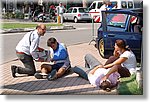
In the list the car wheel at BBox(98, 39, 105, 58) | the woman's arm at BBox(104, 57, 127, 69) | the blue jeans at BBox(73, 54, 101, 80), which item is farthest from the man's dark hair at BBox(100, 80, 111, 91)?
the car wheel at BBox(98, 39, 105, 58)

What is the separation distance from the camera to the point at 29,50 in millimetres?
7578

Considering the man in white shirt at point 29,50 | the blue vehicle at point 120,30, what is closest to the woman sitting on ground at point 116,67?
the blue vehicle at point 120,30

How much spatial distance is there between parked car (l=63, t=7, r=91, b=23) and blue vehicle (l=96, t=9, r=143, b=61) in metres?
0.36

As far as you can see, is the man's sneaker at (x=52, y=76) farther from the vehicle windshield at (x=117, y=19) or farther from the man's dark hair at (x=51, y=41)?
the vehicle windshield at (x=117, y=19)

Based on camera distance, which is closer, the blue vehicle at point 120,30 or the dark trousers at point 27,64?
the blue vehicle at point 120,30

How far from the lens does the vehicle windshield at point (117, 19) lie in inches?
292

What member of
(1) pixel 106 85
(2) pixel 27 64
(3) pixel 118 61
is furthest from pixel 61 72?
(3) pixel 118 61

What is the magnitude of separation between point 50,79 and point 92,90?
0.79 m

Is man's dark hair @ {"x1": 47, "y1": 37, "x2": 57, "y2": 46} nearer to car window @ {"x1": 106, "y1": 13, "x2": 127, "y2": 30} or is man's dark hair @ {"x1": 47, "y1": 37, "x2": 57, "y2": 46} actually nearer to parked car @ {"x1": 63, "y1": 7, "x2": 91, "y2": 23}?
parked car @ {"x1": 63, "y1": 7, "x2": 91, "y2": 23}

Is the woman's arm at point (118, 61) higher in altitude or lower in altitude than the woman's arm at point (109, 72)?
higher

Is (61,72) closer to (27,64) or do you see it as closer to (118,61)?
(27,64)

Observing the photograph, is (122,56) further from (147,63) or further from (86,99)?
(86,99)

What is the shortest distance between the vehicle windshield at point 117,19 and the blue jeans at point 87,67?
664 mm

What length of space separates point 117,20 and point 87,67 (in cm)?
95
